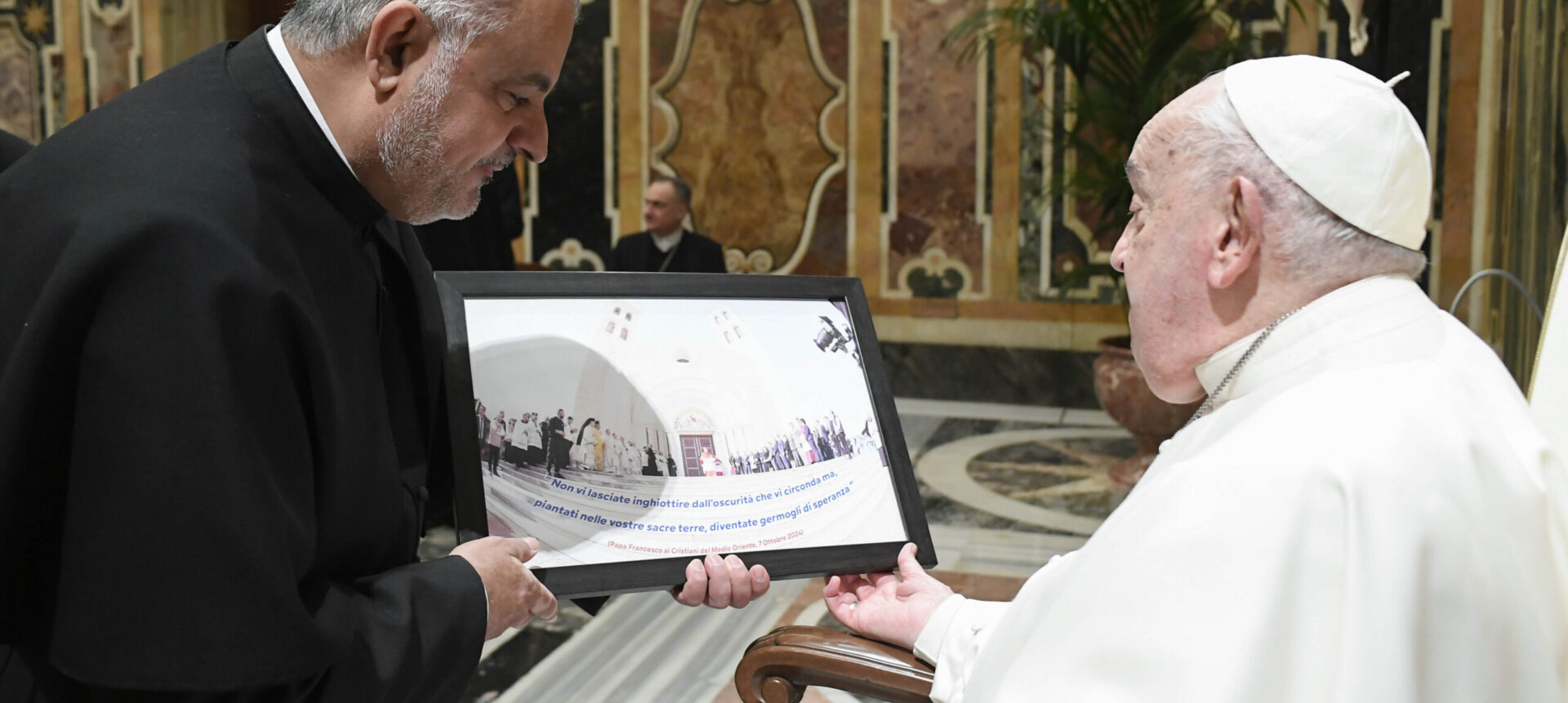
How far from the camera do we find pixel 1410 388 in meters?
1.38

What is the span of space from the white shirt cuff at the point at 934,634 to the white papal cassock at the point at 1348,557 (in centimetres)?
38

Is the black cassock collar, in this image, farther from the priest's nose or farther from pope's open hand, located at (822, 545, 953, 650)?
pope's open hand, located at (822, 545, 953, 650)

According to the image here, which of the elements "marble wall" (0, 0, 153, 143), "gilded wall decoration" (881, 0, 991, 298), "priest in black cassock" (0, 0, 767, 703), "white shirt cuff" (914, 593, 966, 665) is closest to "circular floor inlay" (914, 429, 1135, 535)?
"gilded wall decoration" (881, 0, 991, 298)

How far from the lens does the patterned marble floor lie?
368 cm

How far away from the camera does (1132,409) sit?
6.03 meters

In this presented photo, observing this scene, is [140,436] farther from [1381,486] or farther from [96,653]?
[1381,486]

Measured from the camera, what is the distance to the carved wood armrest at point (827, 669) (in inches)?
70.8

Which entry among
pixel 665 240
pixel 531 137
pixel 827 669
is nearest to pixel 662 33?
pixel 665 240

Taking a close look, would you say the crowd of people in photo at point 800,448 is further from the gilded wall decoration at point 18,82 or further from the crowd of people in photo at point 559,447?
the gilded wall decoration at point 18,82

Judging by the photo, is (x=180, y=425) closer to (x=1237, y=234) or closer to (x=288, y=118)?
(x=288, y=118)

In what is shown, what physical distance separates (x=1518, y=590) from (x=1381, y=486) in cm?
19

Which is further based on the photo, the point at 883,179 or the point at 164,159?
the point at 883,179

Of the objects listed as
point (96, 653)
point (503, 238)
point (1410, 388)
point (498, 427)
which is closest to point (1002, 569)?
point (503, 238)

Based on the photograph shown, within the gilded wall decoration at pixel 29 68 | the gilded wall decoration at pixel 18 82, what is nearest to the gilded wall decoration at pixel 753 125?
the gilded wall decoration at pixel 29 68
